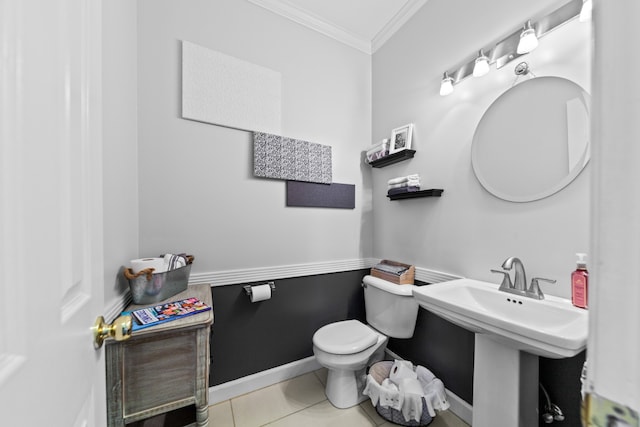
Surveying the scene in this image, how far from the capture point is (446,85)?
147 centimetres

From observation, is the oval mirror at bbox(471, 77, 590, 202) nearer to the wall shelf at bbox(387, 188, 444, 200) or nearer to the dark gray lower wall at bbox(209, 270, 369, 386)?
the wall shelf at bbox(387, 188, 444, 200)

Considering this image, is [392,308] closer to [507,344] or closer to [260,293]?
[507,344]

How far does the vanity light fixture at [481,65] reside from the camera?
50.1 inches

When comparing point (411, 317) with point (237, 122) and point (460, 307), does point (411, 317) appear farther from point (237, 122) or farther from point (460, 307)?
point (237, 122)

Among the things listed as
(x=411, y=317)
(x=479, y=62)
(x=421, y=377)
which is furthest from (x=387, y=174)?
(x=421, y=377)

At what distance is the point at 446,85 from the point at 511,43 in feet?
1.09

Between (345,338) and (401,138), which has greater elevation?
(401,138)

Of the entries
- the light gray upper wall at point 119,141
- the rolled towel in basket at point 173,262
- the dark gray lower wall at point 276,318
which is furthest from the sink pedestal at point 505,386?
the light gray upper wall at point 119,141

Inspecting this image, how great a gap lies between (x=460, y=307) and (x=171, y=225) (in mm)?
1537

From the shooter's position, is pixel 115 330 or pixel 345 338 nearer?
pixel 115 330

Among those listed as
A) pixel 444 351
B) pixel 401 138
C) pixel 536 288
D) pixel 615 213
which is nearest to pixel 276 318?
pixel 444 351

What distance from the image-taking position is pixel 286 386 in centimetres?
166

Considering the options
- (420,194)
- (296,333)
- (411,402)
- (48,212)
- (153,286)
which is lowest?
(411,402)

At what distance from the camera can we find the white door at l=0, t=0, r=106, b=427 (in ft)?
0.87
